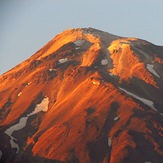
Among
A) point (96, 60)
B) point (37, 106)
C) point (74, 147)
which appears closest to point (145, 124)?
point (74, 147)

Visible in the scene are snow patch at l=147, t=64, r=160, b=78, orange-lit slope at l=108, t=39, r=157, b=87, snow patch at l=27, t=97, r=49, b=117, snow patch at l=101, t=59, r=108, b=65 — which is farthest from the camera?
snow patch at l=101, t=59, r=108, b=65

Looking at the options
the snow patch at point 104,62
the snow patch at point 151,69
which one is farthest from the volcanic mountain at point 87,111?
the snow patch at point 151,69

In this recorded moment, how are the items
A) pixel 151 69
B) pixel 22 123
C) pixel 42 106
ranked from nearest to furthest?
pixel 22 123, pixel 42 106, pixel 151 69

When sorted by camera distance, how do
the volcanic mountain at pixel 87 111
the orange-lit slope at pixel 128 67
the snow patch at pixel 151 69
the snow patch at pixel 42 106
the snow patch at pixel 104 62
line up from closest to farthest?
the volcanic mountain at pixel 87 111, the snow patch at pixel 42 106, the orange-lit slope at pixel 128 67, the snow patch at pixel 151 69, the snow patch at pixel 104 62

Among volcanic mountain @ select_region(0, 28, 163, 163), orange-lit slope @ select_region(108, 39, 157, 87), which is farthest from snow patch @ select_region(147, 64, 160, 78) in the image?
orange-lit slope @ select_region(108, 39, 157, 87)

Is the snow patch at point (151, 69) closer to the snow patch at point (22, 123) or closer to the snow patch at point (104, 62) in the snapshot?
the snow patch at point (104, 62)

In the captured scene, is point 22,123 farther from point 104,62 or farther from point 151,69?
point 151,69

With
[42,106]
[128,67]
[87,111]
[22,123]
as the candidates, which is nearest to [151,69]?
[128,67]

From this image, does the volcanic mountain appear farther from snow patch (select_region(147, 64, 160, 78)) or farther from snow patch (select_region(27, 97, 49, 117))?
snow patch (select_region(147, 64, 160, 78))
